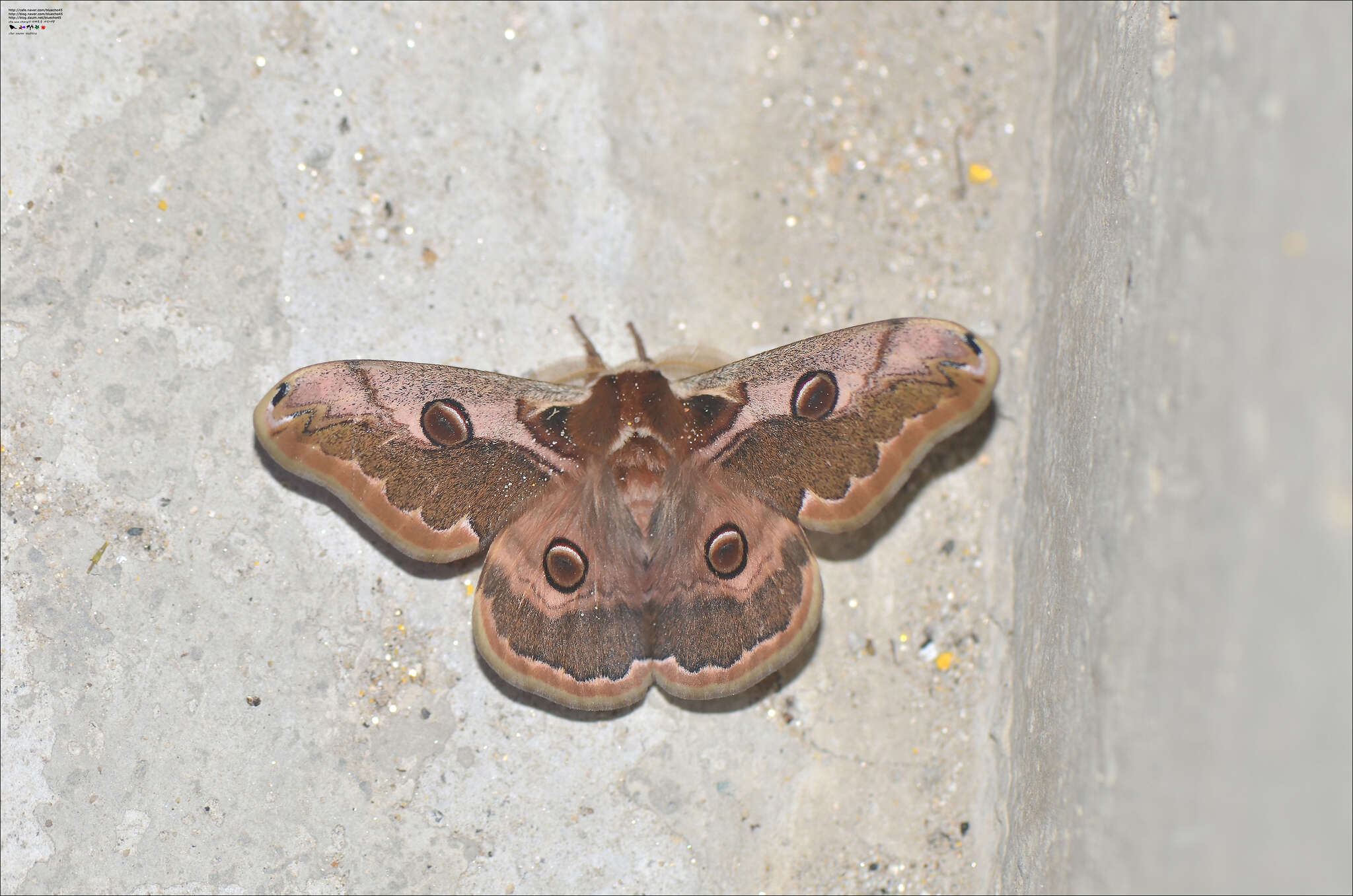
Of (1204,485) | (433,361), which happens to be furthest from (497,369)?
(1204,485)

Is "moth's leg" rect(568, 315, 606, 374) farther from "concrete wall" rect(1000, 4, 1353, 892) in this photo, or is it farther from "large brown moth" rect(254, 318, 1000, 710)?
"concrete wall" rect(1000, 4, 1353, 892)

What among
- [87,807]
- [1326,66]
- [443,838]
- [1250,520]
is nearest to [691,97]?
[1326,66]

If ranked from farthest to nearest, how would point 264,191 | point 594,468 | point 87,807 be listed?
1. point 264,191
2. point 87,807
3. point 594,468

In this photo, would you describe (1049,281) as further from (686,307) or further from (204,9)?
(204,9)

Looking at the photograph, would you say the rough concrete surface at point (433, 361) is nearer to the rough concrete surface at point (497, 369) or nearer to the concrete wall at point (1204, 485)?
the rough concrete surface at point (497, 369)

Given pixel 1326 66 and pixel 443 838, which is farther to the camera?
pixel 443 838

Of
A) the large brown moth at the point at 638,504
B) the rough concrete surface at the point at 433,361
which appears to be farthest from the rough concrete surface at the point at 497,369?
the large brown moth at the point at 638,504

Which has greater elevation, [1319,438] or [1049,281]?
[1049,281]
